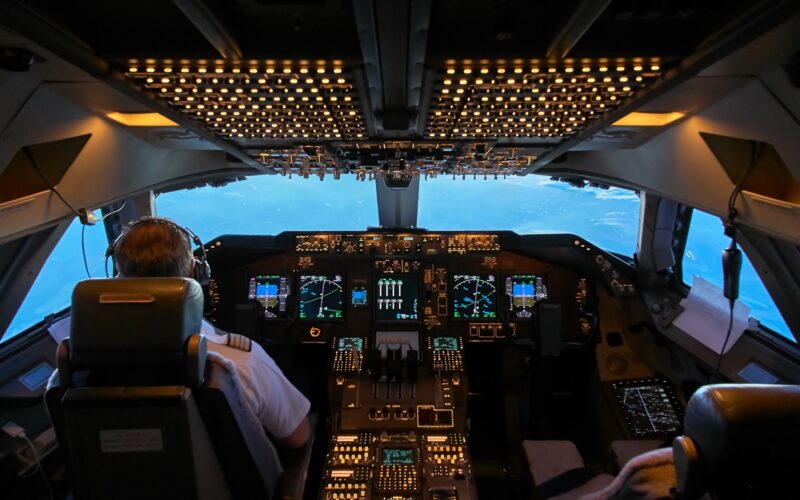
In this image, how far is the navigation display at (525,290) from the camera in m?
3.09

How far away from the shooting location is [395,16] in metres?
0.83

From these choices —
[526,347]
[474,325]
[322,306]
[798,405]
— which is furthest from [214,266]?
[798,405]

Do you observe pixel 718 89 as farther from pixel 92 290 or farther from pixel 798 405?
pixel 92 290

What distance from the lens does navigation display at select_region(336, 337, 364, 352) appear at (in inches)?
115

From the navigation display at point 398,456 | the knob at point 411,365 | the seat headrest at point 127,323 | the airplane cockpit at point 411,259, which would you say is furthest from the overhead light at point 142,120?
the navigation display at point 398,456

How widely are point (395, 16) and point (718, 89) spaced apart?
1.31 meters

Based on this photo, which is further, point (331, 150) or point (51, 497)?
point (51, 497)

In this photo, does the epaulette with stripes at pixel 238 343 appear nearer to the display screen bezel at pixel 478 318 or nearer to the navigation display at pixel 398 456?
the navigation display at pixel 398 456

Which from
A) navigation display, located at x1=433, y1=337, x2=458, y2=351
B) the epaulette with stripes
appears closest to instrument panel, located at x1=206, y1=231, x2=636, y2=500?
navigation display, located at x1=433, y1=337, x2=458, y2=351

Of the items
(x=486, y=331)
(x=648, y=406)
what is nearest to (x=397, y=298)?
(x=486, y=331)

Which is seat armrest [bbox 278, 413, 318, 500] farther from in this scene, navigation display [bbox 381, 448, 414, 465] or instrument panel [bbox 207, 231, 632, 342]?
instrument panel [bbox 207, 231, 632, 342]

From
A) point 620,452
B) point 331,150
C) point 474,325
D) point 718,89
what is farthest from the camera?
point 474,325

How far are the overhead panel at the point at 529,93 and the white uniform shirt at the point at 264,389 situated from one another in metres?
1.11

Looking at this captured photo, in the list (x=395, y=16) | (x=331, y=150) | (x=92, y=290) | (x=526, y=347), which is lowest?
(x=526, y=347)
